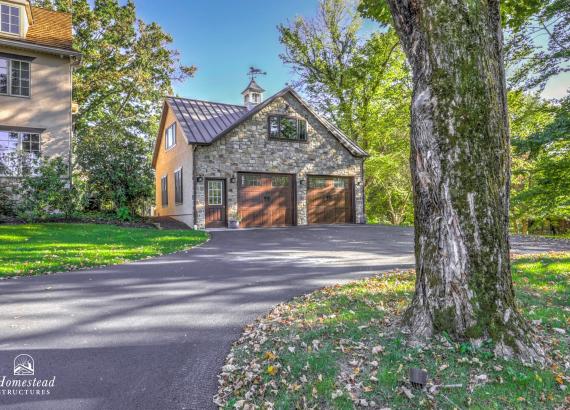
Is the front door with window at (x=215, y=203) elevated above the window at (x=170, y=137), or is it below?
below

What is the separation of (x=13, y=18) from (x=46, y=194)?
808cm

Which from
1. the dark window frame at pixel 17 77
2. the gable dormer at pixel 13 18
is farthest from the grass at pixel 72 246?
the gable dormer at pixel 13 18

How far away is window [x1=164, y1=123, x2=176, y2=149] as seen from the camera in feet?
58.2

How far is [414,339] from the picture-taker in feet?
10.3

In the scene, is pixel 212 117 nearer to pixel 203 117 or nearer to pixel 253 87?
pixel 203 117

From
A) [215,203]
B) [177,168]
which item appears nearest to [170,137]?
[177,168]

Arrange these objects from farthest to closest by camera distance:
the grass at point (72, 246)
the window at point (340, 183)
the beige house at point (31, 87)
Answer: the window at point (340, 183)
the beige house at point (31, 87)
the grass at point (72, 246)

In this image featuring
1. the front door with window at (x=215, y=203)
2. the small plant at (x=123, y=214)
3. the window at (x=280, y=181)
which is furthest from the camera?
the window at (x=280, y=181)

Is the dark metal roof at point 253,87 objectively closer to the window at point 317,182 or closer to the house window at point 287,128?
the house window at point 287,128

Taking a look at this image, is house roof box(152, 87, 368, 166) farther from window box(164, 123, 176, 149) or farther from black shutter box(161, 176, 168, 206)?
black shutter box(161, 176, 168, 206)

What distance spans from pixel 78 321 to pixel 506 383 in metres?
4.28

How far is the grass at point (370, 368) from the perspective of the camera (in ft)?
8.18

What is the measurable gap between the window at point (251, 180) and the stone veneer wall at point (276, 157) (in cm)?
34

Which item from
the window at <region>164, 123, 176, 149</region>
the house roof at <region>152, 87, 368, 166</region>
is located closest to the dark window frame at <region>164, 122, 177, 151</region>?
the window at <region>164, 123, 176, 149</region>
